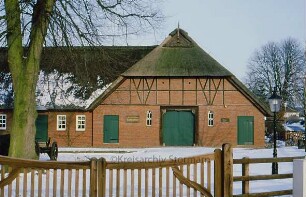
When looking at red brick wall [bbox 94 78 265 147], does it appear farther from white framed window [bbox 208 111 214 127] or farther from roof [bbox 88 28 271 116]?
roof [bbox 88 28 271 116]

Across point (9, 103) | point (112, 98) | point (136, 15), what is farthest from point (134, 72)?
point (136, 15)

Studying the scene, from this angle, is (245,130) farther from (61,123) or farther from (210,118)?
(61,123)

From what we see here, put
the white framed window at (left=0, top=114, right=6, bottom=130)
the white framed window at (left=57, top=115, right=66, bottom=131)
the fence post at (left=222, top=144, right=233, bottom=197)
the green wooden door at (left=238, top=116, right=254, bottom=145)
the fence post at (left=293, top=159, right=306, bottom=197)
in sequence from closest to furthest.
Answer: the fence post at (left=222, top=144, right=233, bottom=197), the fence post at (left=293, top=159, right=306, bottom=197), the green wooden door at (left=238, top=116, right=254, bottom=145), the white framed window at (left=57, top=115, right=66, bottom=131), the white framed window at (left=0, top=114, right=6, bottom=130)

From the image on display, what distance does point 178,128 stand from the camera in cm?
3219

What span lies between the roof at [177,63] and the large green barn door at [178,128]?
2772mm

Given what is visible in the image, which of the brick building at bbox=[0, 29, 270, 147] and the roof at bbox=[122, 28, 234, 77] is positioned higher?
the roof at bbox=[122, 28, 234, 77]

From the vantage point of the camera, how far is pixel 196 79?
107 ft

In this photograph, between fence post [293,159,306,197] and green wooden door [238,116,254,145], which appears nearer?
fence post [293,159,306,197]

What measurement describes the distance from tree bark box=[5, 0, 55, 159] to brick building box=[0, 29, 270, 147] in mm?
17327

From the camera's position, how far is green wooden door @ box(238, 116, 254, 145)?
3256 centimetres

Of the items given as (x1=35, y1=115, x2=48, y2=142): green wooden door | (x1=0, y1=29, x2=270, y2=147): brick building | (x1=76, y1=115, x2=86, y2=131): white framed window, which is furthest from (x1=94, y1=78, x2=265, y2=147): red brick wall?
(x1=35, y1=115, x2=48, y2=142): green wooden door

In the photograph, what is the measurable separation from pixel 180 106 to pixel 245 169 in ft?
76.0

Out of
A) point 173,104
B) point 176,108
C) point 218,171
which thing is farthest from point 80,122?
point 218,171

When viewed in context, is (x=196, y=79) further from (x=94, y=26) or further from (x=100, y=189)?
(x=100, y=189)
